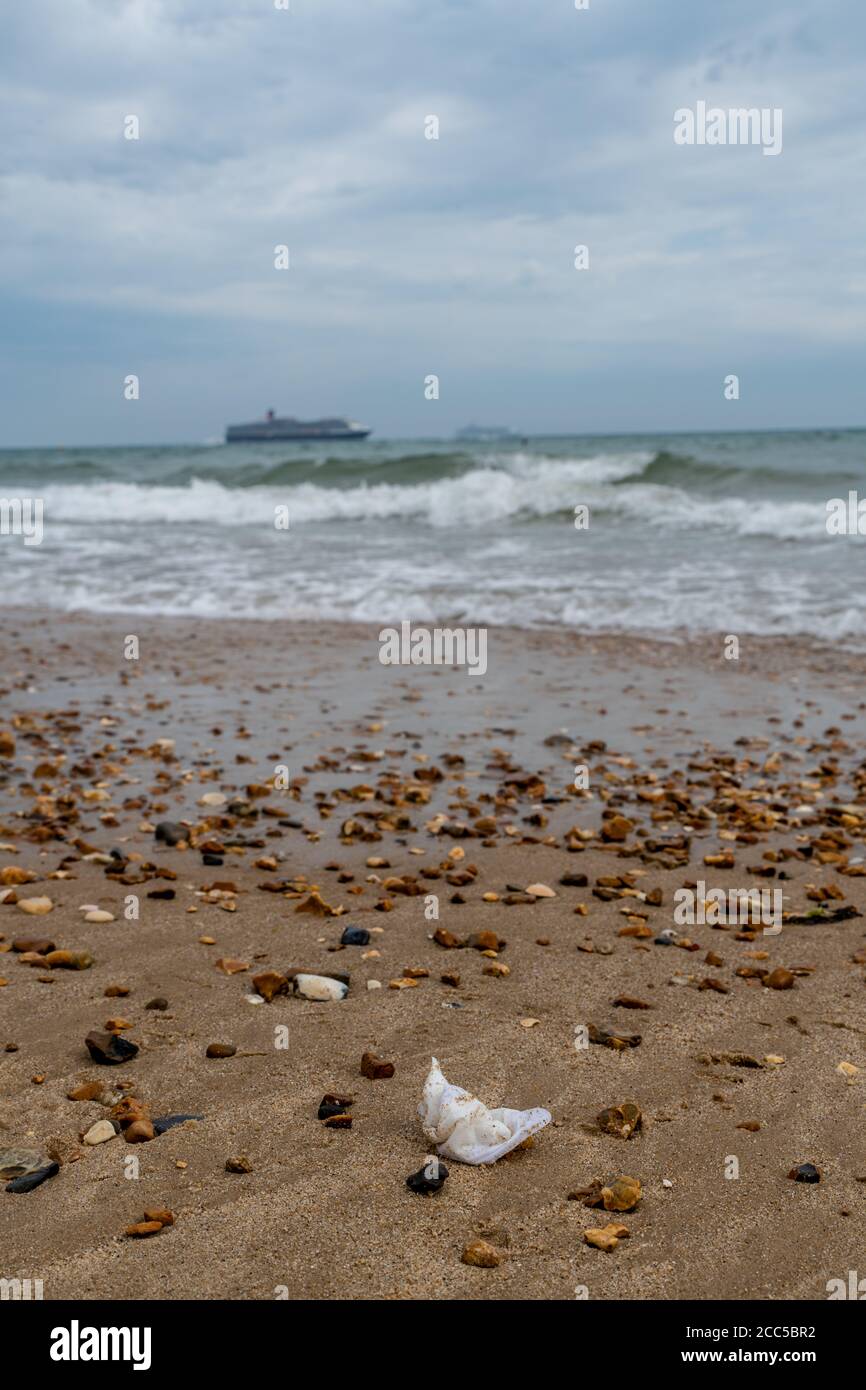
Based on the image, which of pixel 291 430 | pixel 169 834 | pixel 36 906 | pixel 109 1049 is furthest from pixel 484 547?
pixel 291 430

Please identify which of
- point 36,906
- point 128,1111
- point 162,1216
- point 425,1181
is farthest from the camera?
point 36,906

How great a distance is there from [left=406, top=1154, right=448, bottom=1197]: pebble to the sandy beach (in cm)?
2

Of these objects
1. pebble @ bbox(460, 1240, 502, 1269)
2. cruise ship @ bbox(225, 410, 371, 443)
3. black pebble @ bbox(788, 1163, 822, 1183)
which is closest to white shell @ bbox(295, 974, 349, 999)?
pebble @ bbox(460, 1240, 502, 1269)

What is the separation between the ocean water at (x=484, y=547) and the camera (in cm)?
1295

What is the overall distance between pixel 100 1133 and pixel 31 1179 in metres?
0.23

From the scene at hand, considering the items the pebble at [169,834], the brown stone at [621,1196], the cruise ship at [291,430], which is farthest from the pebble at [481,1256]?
the cruise ship at [291,430]

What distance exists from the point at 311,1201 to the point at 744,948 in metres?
2.09

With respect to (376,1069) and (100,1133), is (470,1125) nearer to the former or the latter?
(376,1069)

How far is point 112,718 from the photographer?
319 inches

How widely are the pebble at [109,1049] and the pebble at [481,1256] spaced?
127cm

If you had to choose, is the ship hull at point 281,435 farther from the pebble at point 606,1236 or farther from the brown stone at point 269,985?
the pebble at point 606,1236

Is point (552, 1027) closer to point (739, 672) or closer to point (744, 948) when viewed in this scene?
point (744, 948)

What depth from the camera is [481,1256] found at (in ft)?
8.05
